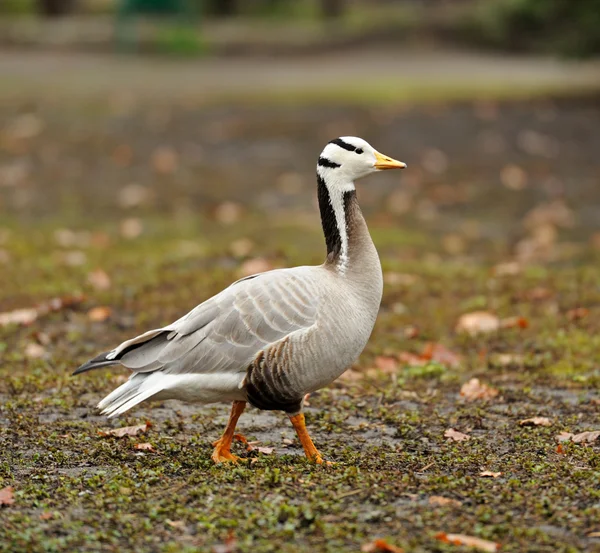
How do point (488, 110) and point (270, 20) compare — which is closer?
point (488, 110)

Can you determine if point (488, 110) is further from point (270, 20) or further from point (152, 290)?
point (270, 20)

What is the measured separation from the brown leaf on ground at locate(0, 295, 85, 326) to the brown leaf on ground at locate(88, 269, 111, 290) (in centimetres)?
49

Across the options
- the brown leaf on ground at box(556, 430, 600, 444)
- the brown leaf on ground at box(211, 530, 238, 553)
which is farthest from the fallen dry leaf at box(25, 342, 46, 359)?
the brown leaf on ground at box(556, 430, 600, 444)

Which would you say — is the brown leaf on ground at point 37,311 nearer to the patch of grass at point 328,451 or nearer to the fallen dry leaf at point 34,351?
the patch of grass at point 328,451

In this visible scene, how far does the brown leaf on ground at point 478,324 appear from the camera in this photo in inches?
301

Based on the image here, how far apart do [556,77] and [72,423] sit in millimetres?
16740

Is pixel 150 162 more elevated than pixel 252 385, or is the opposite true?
pixel 252 385

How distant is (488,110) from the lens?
15.9 m

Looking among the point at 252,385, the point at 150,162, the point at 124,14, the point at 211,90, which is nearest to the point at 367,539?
the point at 252,385

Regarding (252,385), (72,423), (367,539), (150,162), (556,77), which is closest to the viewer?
(367,539)

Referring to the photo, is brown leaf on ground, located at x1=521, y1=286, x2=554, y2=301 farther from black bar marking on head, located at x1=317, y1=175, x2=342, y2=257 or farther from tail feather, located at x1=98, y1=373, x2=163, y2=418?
tail feather, located at x1=98, y1=373, x2=163, y2=418

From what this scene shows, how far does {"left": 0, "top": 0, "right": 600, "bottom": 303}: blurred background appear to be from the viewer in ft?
38.9

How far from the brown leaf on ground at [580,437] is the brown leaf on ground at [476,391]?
0.95 metres

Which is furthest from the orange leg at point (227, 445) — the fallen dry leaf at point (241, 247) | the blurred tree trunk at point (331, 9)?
the blurred tree trunk at point (331, 9)
